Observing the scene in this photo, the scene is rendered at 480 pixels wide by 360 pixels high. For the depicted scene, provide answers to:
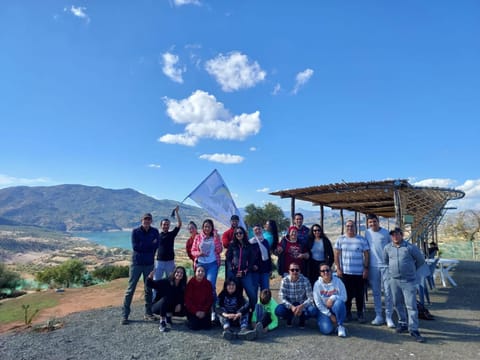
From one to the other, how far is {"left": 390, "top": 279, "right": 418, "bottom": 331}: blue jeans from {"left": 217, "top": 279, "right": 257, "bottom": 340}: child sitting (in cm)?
199

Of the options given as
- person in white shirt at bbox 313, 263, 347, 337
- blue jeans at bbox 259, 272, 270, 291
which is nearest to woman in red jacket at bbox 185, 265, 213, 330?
blue jeans at bbox 259, 272, 270, 291

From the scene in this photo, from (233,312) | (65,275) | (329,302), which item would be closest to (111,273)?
(65,275)

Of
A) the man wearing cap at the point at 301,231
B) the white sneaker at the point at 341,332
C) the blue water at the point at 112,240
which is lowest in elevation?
the blue water at the point at 112,240

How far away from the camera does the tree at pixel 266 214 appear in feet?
108

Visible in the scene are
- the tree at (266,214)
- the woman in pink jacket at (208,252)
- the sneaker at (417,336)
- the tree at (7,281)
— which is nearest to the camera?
the sneaker at (417,336)

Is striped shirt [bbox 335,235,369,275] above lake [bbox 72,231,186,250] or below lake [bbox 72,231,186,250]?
above

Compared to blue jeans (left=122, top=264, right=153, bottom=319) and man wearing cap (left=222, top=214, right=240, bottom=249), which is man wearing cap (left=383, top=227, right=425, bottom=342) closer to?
man wearing cap (left=222, top=214, right=240, bottom=249)

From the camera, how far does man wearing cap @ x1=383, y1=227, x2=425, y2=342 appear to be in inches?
167

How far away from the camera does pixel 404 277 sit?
432 cm

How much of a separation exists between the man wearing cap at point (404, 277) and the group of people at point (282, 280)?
12mm

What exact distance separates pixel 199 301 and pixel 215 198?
294 cm

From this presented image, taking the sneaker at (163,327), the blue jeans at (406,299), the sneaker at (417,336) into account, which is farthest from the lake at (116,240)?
the sneaker at (417,336)

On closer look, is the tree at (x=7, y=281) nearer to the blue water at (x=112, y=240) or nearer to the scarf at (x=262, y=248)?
the scarf at (x=262, y=248)

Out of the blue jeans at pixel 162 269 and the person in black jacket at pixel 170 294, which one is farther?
the blue jeans at pixel 162 269
